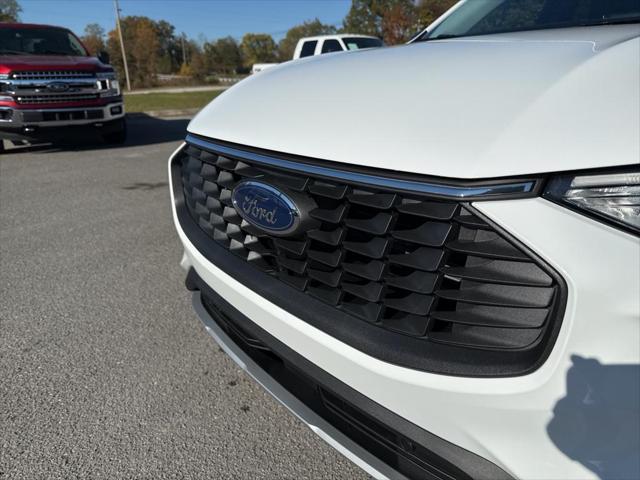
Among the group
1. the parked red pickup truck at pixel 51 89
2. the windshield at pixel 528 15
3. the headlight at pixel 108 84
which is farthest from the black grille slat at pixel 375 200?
the headlight at pixel 108 84

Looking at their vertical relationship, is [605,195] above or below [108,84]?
above

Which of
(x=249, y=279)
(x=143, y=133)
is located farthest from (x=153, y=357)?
(x=143, y=133)

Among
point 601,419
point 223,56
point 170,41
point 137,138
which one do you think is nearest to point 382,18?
point 223,56

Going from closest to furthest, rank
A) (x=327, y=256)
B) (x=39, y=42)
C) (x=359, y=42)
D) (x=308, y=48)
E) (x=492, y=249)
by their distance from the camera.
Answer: (x=492, y=249)
(x=327, y=256)
(x=39, y=42)
(x=359, y=42)
(x=308, y=48)

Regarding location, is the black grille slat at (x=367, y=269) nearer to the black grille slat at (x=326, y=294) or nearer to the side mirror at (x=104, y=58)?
the black grille slat at (x=326, y=294)

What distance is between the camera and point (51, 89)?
673 cm

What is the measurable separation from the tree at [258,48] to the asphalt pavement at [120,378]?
246 ft

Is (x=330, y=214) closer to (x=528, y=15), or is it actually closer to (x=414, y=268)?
(x=414, y=268)

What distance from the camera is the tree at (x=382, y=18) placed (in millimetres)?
32906

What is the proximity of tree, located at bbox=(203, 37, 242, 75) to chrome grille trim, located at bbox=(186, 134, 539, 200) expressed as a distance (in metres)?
69.3

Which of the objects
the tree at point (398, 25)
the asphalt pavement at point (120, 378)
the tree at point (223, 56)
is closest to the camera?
the asphalt pavement at point (120, 378)

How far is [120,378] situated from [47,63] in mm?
6444

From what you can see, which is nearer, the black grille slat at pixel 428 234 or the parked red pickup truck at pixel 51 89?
the black grille slat at pixel 428 234

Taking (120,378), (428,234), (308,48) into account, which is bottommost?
(120,378)
